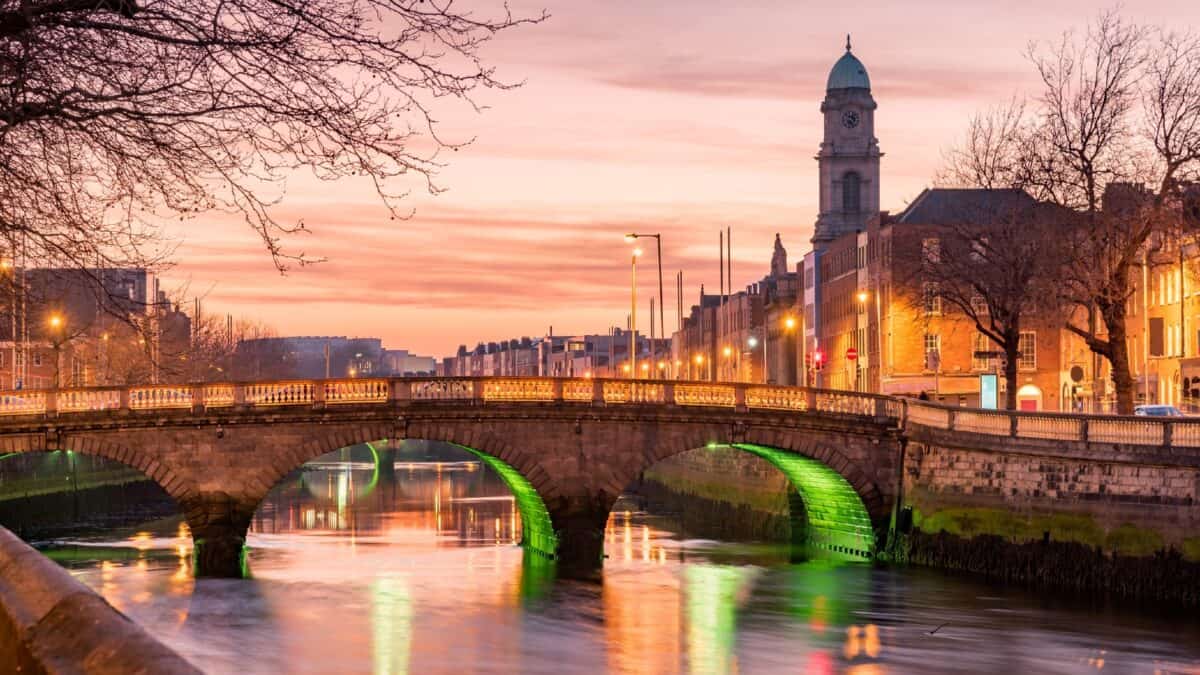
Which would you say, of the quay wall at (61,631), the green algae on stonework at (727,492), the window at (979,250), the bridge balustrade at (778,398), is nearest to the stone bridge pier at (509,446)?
the bridge balustrade at (778,398)

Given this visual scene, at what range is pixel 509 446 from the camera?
2149 inches

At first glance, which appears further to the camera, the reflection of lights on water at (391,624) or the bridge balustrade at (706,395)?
the bridge balustrade at (706,395)

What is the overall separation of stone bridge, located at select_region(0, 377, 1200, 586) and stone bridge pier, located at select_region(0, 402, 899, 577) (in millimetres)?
39

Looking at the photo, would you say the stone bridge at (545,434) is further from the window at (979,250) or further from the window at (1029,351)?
the window at (1029,351)

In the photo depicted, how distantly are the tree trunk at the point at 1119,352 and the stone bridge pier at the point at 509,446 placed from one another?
667 centimetres

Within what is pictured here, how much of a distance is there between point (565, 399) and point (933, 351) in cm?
4344

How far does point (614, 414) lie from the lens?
55.3m

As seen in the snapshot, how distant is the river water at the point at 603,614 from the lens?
1419 inches

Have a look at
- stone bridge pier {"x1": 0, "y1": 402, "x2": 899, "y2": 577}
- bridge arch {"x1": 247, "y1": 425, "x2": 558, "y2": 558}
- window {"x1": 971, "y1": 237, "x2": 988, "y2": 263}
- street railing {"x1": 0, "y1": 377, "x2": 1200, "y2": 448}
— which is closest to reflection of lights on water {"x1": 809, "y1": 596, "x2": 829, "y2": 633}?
street railing {"x1": 0, "y1": 377, "x2": 1200, "y2": 448}

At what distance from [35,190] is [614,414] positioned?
4028 centimetres

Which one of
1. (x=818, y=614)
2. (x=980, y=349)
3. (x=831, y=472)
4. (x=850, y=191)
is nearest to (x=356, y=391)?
(x=831, y=472)

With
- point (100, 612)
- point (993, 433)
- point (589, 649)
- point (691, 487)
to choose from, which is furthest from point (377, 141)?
point (691, 487)

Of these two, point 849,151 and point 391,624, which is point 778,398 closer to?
point 391,624

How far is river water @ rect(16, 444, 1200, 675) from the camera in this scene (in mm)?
36031
